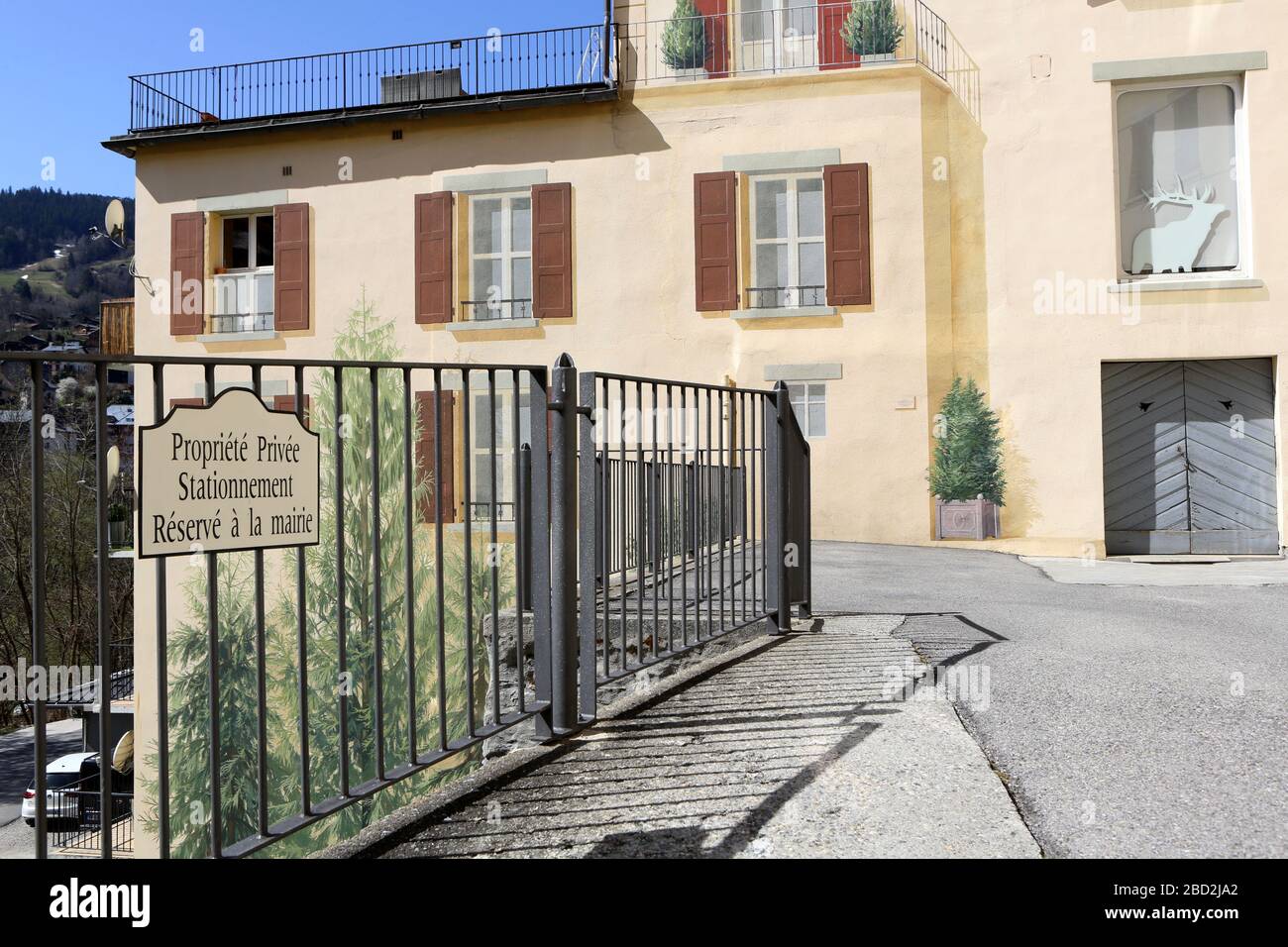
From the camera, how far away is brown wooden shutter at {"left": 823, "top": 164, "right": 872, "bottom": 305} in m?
15.0

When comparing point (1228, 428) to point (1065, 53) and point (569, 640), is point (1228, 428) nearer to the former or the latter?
point (1065, 53)

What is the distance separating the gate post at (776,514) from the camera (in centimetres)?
600

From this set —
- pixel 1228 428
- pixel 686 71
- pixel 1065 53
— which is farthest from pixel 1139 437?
pixel 686 71

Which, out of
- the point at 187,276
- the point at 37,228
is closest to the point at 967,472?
the point at 187,276

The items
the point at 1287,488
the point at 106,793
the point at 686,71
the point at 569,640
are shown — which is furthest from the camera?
the point at 686,71

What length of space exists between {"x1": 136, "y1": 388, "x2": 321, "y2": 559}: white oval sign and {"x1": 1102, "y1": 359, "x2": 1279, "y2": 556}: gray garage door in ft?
44.3

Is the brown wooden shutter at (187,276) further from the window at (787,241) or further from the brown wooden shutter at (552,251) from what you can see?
the window at (787,241)

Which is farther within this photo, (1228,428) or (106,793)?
(1228,428)

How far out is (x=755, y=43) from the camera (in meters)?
15.7

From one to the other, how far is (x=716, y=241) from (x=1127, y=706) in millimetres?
11906

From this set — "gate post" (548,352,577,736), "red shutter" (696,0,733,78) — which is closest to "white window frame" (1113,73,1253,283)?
"red shutter" (696,0,733,78)

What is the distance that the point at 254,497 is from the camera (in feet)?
8.82

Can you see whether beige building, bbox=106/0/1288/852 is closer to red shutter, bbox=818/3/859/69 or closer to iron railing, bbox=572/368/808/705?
red shutter, bbox=818/3/859/69
